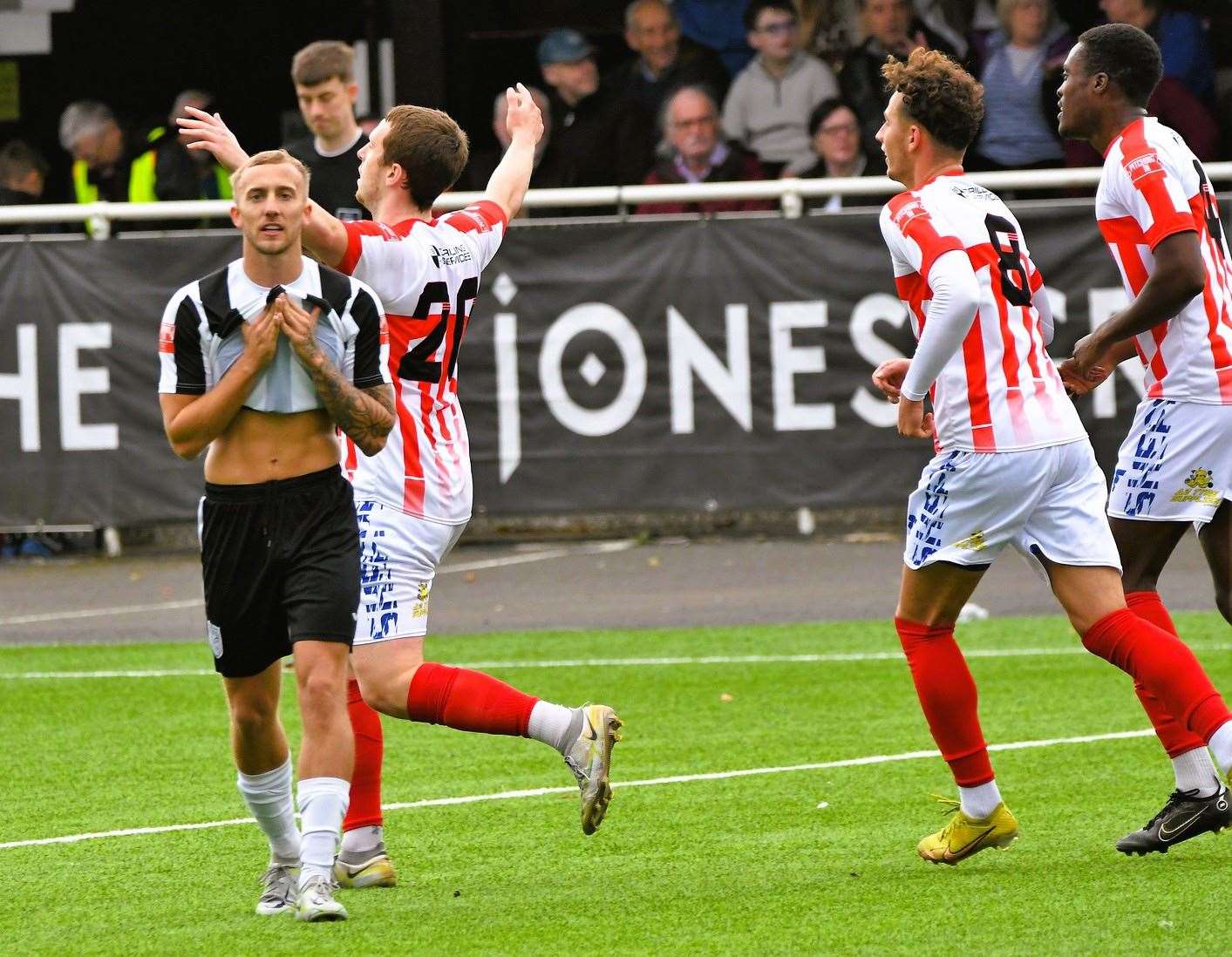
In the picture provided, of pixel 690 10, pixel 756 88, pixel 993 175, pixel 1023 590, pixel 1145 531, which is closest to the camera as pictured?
pixel 1145 531

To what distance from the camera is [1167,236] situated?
6.39 meters

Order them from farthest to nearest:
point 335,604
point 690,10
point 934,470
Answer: point 690,10 → point 934,470 → point 335,604

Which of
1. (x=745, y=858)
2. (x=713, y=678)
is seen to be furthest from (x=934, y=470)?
(x=713, y=678)

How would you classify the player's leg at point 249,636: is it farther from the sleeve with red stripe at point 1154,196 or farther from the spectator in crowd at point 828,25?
the spectator in crowd at point 828,25

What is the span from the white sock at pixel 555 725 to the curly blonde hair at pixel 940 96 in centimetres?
194

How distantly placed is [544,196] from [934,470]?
8237 millimetres

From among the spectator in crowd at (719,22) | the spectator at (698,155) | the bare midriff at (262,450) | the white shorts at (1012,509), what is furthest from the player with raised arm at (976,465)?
the spectator in crowd at (719,22)

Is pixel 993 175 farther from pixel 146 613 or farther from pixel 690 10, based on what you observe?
pixel 146 613

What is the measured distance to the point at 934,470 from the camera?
619 centimetres

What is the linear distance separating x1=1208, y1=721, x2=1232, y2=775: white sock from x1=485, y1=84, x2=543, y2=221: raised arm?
2578 mm

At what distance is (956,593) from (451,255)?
174 cm

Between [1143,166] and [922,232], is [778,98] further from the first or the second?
[922,232]

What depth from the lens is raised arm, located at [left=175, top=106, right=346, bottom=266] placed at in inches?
237

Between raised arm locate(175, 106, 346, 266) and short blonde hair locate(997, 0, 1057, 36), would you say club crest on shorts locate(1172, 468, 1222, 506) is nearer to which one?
raised arm locate(175, 106, 346, 266)
